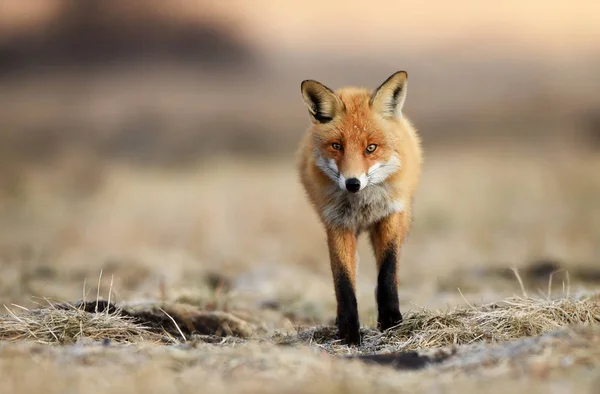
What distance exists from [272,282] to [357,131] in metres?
4.96

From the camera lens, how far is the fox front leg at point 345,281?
19.0ft

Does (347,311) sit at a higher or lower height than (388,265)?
lower

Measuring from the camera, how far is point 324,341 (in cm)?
602

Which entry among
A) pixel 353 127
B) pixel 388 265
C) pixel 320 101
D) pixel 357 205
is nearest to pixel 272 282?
pixel 388 265

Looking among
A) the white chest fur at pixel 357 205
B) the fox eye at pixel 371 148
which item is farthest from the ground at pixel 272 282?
the fox eye at pixel 371 148

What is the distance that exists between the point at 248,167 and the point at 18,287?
1315cm

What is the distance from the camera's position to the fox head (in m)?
5.75

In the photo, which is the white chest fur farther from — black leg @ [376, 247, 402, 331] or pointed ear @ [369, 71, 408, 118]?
pointed ear @ [369, 71, 408, 118]

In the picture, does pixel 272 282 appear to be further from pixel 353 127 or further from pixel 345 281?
pixel 353 127

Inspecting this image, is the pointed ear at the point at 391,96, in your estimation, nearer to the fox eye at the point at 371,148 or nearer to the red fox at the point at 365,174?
the red fox at the point at 365,174

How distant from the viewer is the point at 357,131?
19.2ft

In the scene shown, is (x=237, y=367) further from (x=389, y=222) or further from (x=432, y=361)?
(x=389, y=222)

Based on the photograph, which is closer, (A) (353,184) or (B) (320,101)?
(A) (353,184)

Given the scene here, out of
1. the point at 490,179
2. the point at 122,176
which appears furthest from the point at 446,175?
the point at 122,176
